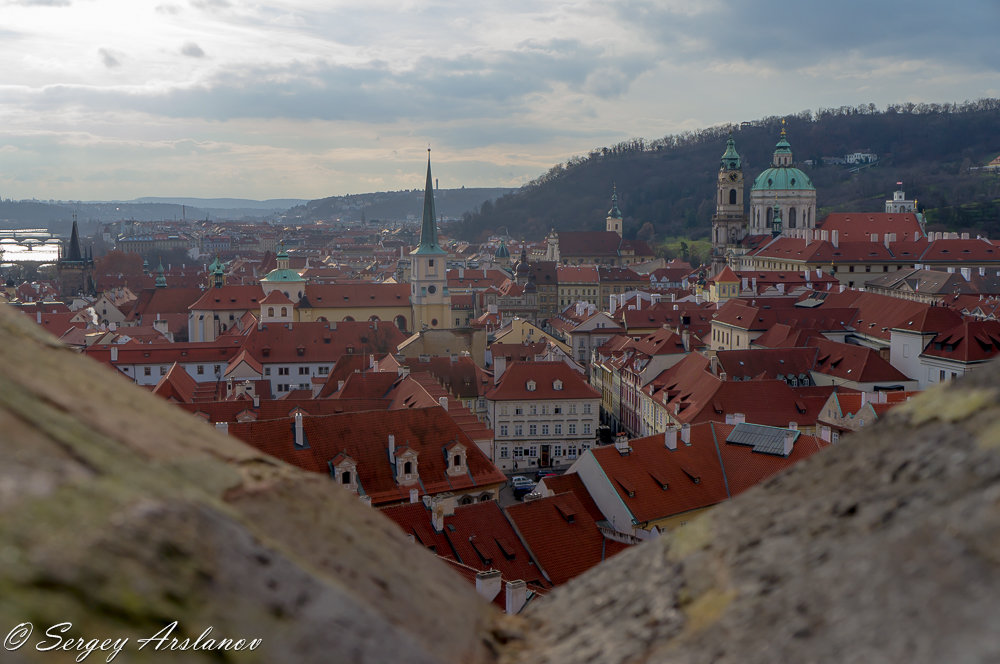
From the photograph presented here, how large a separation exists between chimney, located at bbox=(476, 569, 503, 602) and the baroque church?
116 metres

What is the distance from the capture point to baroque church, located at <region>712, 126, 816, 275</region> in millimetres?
132375

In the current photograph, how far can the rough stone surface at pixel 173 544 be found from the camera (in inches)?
109

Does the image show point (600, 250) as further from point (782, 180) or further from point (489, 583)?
point (489, 583)

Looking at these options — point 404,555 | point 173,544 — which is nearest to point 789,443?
point 404,555

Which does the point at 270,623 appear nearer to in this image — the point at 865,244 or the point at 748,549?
the point at 748,549

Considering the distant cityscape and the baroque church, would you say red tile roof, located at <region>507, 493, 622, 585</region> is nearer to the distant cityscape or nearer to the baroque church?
the distant cityscape

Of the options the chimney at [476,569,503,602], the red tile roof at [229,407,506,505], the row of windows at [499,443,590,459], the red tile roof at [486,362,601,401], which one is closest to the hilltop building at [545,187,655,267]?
the red tile roof at [486,362,601,401]

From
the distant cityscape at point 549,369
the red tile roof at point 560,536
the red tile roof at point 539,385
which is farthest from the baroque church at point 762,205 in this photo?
the red tile roof at point 560,536

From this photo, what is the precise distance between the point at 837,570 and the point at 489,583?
51.5 ft

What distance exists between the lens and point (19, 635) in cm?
260

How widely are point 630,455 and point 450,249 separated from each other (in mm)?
159348

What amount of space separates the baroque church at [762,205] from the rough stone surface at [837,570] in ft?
426

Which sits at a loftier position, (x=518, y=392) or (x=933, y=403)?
(x=933, y=403)

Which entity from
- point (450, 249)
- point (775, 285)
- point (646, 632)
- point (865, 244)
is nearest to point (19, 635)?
point (646, 632)
